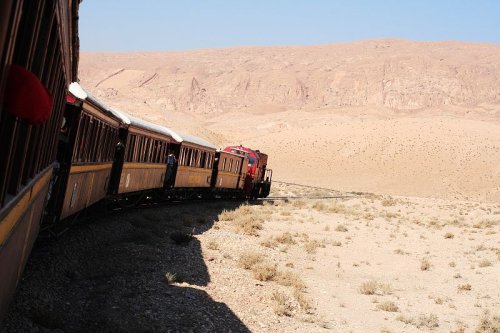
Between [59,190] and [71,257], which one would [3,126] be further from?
[71,257]

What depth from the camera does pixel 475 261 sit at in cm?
2300

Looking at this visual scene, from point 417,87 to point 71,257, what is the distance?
146364 mm

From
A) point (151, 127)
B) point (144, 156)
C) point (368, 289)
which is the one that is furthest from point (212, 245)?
point (151, 127)

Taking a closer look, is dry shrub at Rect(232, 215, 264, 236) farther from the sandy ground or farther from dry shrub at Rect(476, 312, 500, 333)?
dry shrub at Rect(476, 312, 500, 333)

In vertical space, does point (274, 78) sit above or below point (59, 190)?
above

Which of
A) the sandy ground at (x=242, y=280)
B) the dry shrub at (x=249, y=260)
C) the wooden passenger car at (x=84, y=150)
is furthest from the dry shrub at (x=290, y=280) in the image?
the wooden passenger car at (x=84, y=150)

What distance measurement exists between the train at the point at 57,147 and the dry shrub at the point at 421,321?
23.4 ft

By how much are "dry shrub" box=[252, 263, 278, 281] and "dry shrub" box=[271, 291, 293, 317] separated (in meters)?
1.69

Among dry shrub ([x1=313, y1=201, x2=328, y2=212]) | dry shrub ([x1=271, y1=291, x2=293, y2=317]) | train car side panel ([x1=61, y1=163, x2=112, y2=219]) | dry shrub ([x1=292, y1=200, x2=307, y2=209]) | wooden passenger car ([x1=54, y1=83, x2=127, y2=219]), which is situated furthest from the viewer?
dry shrub ([x1=292, y1=200, x2=307, y2=209])

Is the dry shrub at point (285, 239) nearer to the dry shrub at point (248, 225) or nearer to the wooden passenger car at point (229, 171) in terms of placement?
the dry shrub at point (248, 225)

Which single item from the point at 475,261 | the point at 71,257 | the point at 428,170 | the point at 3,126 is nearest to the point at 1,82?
the point at 3,126

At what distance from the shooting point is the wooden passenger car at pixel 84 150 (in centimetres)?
1051

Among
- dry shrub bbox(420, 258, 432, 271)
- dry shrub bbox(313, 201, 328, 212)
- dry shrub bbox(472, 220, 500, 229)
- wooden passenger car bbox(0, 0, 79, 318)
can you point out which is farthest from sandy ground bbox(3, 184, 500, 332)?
dry shrub bbox(313, 201, 328, 212)

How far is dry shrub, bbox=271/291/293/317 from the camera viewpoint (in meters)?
12.4
